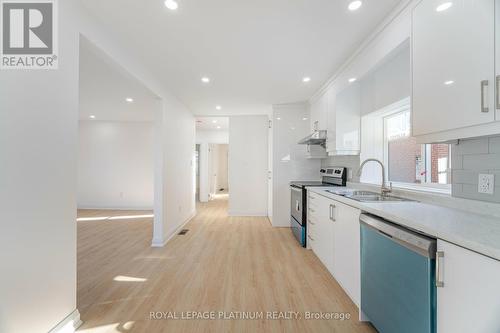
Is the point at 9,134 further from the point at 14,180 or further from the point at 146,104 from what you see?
the point at 146,104

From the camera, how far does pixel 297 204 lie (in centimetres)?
347

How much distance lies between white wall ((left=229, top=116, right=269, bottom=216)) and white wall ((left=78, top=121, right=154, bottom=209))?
8.18 feet

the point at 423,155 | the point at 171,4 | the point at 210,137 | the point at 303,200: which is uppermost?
the point at 171,4

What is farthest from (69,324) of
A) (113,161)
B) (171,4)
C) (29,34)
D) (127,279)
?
(113,161)

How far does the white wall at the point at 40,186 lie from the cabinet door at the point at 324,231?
7.56 ft

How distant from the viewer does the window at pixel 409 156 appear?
1849 mm

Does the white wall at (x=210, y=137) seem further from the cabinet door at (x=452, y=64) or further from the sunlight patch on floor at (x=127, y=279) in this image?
the cabinet door at (x=452, y=64)

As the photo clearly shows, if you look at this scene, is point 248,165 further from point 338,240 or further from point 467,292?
point 467,292

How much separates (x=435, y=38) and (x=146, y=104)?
4.63 m

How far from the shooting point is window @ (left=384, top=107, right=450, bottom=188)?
185 centimetres

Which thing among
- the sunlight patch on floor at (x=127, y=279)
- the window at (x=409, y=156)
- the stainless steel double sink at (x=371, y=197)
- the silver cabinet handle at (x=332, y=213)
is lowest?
the sunlight patch on floor at (x=127, y=279)

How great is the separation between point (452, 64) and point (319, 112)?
239 centimetres

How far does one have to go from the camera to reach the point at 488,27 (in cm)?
104

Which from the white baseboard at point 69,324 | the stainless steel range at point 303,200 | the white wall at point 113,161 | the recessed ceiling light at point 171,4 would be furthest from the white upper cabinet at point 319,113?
the white wall at point 113,161
